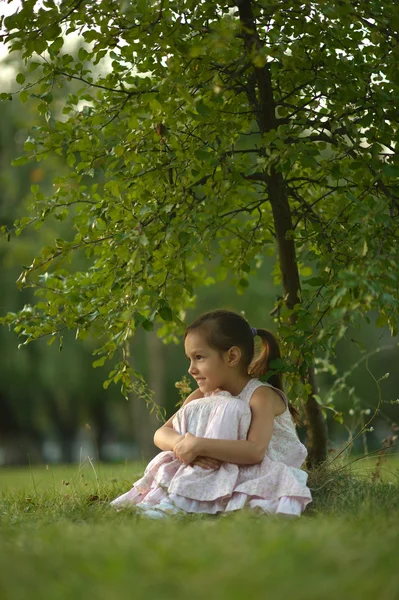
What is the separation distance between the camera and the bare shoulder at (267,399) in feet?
13.3

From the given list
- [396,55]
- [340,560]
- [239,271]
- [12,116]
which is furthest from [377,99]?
[12,116]

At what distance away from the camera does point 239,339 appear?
4.25 metres

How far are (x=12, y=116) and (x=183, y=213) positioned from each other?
13.5 metres

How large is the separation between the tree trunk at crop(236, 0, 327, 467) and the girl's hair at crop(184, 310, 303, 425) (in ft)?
1.70

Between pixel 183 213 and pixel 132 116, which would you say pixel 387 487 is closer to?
pixel 183 213

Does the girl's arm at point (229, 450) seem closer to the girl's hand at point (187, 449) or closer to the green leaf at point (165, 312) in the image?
the girl's hand at point (187, 449)

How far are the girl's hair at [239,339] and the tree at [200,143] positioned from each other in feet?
0.30

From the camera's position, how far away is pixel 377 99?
393cm

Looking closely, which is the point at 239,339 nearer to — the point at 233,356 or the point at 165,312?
the point at 233,356

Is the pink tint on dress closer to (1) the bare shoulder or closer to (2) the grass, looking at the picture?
(1) the bare shoulder

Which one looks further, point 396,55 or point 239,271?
point 239,271

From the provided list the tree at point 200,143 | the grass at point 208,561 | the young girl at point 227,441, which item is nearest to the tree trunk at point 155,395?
the tree at point 200,143

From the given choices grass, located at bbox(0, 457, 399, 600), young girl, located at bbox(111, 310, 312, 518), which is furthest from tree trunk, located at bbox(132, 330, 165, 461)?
grass, located at bbox(0, 457, 399, 600)

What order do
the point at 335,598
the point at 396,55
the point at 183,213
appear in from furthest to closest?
the point at 183,213
the point at 396,55
the point at 335,598
